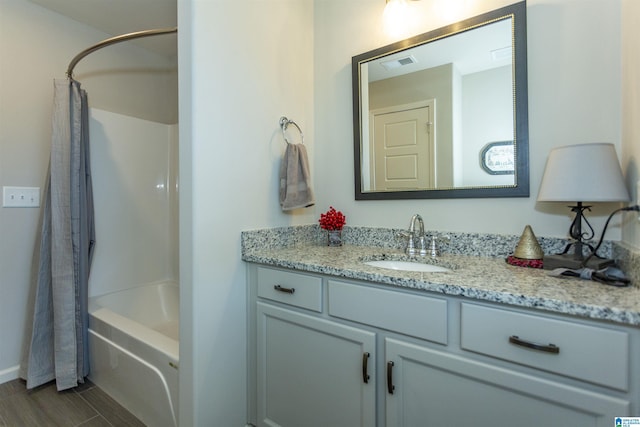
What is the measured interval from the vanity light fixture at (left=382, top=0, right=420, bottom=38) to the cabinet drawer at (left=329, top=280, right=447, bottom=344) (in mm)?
1360

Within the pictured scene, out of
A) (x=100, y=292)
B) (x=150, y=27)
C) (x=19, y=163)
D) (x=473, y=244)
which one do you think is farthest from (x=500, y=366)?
(x=150, y=27)

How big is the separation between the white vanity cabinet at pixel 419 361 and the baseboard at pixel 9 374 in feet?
5.43

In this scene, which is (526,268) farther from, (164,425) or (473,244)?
(164,425)

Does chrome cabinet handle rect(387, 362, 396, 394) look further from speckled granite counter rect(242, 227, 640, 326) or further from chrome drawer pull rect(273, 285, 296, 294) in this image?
chrome drawer pull rect(273, 285, 296, 294)

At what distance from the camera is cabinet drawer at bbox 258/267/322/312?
1197 millimetres

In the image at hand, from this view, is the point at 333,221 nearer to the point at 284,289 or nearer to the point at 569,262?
A: the point at 284,289

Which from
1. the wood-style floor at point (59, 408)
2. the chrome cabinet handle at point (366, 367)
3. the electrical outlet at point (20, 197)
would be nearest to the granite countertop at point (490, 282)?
the chrome cabinet handle at point (366, 367)

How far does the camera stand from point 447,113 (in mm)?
1429

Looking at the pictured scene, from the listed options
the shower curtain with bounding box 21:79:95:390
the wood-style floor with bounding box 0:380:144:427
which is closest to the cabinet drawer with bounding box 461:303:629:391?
the wood-style floor with bounding box 0:380:144:427

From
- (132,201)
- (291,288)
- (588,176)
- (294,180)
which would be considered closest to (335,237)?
(294,180)

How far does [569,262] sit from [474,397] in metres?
0.57

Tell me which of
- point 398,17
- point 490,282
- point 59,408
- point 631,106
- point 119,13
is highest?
point 119,13

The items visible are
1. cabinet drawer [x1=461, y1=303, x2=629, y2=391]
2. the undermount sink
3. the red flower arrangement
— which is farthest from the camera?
the red flower arrangement

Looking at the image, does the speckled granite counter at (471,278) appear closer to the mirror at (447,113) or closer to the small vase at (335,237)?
the small vase at (335,237)
